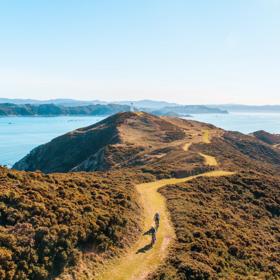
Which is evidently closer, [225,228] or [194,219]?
[194,219]

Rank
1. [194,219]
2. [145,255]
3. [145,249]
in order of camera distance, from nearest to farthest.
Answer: [145,255], [145,249], [194,219]

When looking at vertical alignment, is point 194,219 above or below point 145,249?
below

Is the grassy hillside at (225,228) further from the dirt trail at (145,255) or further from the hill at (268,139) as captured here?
the hill at (268,139)

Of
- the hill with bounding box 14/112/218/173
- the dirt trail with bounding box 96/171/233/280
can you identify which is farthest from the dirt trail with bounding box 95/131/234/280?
the hill with bounding box 14/112/218/173

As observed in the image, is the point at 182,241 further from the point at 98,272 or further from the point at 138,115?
the point at 138,115

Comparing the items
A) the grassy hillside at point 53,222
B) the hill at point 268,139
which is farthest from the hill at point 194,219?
the hill at point 268,139

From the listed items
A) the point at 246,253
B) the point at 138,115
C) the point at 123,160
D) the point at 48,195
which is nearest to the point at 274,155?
the point at 138,115

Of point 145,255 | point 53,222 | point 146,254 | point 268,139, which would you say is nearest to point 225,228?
point 146,254

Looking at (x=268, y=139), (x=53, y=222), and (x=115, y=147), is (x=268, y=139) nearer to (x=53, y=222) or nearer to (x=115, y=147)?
(x=115, y=147)
